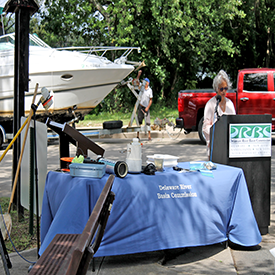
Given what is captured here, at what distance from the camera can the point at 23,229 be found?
511cm

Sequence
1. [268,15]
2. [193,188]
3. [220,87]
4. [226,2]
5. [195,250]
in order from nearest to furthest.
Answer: [193,188]
[195,250]
[220,87]
[226,2]
[268,15]

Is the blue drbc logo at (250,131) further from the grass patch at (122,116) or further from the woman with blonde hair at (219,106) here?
the grass patch at (122,116)

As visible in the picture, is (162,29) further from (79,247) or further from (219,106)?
(79,247)

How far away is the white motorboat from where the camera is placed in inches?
496

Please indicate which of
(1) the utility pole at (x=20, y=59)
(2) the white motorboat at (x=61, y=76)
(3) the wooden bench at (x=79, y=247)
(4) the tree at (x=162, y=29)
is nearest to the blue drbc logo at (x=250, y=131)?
(3) the wooden bench at (x=79, y=247)

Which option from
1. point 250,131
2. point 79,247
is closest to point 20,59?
point 250,131

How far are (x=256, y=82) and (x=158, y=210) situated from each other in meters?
9.80

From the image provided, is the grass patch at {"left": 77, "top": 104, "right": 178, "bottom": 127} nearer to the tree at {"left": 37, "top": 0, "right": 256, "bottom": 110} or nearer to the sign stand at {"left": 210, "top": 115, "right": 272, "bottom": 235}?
the tree at {"left": 37, "top": 0, "right": 256, "bottom": 110}

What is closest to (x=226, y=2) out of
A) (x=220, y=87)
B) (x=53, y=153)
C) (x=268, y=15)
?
(x=268, y=15)

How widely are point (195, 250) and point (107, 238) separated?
1.12 m

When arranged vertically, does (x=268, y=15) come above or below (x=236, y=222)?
above

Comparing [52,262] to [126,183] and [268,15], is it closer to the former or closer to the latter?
[126,183]

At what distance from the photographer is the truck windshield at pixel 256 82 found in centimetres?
1256

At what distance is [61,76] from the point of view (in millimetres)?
12922
